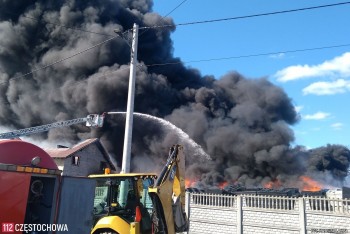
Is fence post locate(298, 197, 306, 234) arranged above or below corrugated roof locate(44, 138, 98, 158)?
below

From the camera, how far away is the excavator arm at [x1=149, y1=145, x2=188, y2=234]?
21.9 feet

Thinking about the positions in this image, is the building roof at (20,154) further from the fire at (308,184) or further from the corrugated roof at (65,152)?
the fire at (308,184)

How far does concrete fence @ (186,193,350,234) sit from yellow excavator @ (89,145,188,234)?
4458mm

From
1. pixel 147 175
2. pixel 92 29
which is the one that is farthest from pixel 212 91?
pixel 147 175

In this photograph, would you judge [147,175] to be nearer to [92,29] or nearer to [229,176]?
[229,176]

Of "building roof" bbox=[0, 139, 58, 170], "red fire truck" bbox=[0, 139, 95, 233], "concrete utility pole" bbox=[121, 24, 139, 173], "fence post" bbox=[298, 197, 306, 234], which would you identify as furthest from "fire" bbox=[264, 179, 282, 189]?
"building roof" bbox=[0, 139, 58, 170]

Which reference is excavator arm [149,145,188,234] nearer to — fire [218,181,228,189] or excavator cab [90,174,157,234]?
excavator cab [90,174,157,234]

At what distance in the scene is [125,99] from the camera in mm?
36188

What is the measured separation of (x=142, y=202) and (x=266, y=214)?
17.4 feet

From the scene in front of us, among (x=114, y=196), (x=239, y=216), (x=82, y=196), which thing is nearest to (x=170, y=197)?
(x=114, y=196)

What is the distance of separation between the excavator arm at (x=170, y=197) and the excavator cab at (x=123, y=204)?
0.34 metres

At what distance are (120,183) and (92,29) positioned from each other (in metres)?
30.4

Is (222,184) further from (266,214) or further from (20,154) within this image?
(20,154)

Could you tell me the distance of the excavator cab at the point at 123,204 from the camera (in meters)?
6.84
